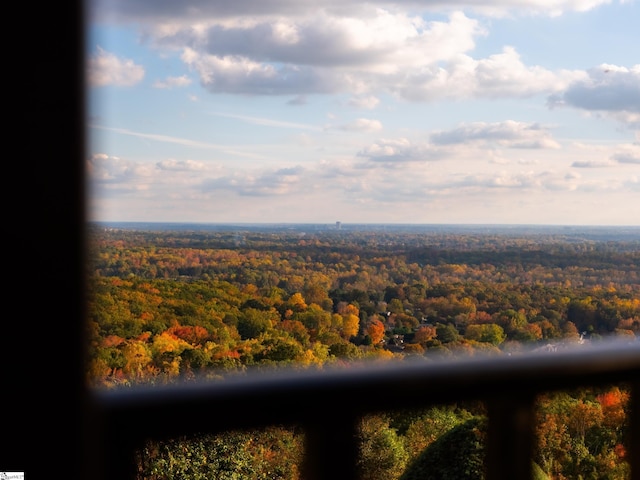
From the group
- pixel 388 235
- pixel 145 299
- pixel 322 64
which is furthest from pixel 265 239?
pixel 322 64

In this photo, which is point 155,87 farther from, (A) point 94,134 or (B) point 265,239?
(A) point 94,134

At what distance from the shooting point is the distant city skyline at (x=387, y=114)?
37469mm

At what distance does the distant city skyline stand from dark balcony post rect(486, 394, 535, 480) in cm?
3234

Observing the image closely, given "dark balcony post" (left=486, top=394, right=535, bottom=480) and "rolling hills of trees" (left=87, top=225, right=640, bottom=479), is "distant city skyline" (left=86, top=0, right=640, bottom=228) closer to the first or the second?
"rolling hills of trees" (left=87, top=225, right=640, bottom=479)

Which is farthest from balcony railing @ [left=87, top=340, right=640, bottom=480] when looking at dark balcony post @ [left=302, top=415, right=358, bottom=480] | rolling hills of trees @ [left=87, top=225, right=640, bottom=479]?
rolling hills of trees @ [left=87, top=225, right=640, bottom=479]

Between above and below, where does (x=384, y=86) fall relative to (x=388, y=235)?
above

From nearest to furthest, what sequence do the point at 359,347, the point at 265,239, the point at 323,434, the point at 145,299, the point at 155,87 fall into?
1. the point at 323,434
2. the point at 359,347
3. the point at 145,299
4. the point at 265,239
5. the point at 155,87

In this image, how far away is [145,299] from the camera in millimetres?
26594

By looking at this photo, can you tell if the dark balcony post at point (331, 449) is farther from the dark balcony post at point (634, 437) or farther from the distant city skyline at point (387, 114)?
the distant city skyline at point (387, 114)

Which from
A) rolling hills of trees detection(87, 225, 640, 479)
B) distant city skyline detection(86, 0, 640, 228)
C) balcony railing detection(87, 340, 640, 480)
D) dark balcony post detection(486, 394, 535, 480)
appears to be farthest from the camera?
distant city skyline detection(86, 0, 640, 228)

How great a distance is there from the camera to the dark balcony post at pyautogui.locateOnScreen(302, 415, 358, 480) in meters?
0.88

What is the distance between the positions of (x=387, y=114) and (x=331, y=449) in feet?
153

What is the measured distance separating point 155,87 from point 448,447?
40.3m

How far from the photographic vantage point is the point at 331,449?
0.90m
